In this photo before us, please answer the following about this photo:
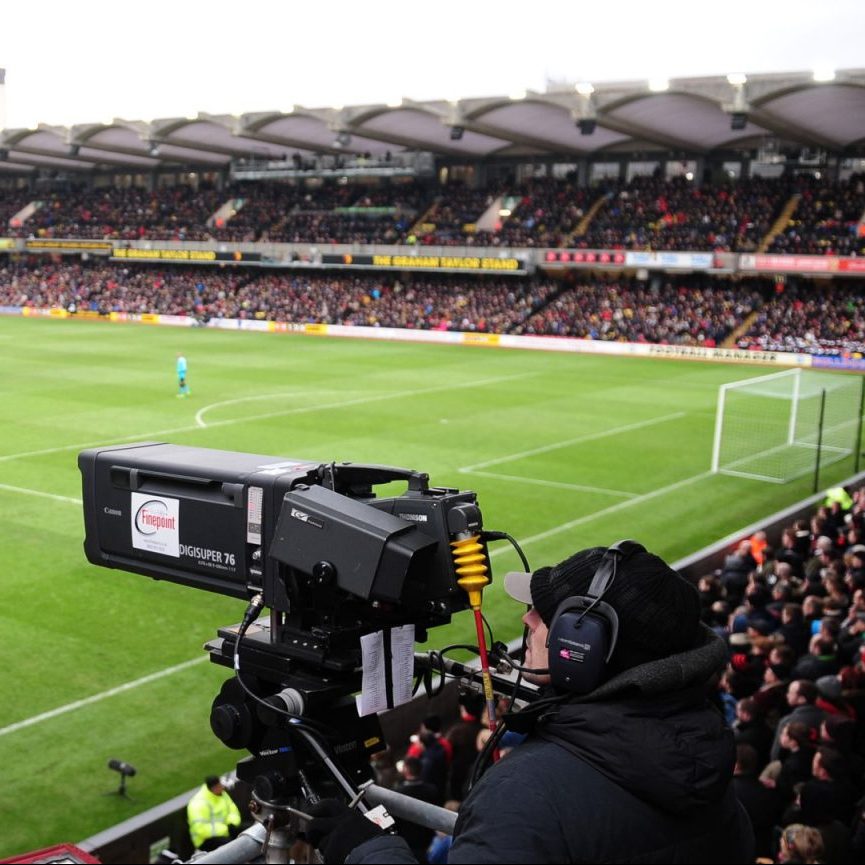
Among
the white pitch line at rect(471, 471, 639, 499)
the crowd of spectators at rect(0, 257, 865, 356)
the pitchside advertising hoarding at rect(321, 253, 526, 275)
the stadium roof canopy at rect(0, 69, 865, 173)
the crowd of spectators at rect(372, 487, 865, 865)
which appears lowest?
the crowd of spectators at rect(0, 257, 865, 356)

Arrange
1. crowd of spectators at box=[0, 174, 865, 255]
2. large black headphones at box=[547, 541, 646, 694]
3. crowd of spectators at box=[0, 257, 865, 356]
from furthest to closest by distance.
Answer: crowd of spectators at box=[0, 174, 865, 255], crowd of spectators at box=[0, 257, 865, 356], large black headphones at box=[547, 541, 646, 694]

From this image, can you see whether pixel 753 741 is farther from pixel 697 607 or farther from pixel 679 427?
pixel 679 427

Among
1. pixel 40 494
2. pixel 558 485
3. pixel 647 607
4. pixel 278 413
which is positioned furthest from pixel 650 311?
pixel 647 607

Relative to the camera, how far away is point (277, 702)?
125 inches

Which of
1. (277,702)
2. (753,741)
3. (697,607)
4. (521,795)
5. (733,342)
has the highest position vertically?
(697,607)

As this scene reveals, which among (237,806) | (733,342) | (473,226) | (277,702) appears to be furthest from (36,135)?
(277,702)

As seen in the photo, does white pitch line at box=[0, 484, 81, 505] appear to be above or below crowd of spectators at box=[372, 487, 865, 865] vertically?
below

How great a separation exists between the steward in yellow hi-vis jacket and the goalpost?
52.7ft

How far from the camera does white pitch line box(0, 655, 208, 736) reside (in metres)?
10.2

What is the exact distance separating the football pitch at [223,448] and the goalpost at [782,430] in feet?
2.46

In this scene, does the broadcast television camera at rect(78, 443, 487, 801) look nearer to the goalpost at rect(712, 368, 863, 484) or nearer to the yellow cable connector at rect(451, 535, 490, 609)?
the yellow cable connector at rect(451, 535, 490, 609)

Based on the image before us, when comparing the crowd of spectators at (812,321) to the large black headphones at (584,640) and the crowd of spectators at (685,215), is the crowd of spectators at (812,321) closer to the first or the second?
the crowd of spectators at (685,215)

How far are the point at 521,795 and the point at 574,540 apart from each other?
15.3 metres

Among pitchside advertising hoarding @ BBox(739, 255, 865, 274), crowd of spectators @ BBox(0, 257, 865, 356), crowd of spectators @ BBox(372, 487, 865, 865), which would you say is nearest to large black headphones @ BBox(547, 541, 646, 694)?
crowd of spectators @ BBox(372, 487, 865, 865)
